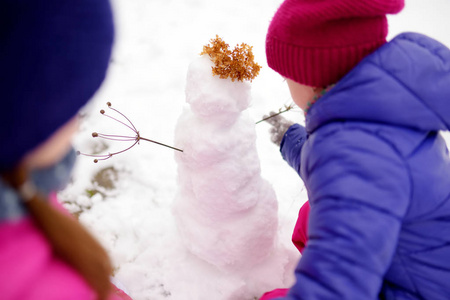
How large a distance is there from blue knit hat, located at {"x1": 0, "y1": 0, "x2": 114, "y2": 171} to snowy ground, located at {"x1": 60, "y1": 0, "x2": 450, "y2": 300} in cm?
28

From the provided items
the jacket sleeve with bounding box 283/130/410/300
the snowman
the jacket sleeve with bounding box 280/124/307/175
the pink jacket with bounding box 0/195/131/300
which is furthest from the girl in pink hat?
the pink jacket with bounding box 0/195/131/300

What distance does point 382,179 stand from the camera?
683mm

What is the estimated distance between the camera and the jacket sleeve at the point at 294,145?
1186 millimetres

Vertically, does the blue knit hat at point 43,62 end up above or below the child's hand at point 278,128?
above

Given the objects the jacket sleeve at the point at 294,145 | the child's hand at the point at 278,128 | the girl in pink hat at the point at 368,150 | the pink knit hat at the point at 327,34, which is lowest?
the child's hand at the point at 278,128

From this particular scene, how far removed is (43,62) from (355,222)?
2.04 feet

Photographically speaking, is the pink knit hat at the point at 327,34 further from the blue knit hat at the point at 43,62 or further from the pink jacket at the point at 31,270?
the pink jacket at the point at 31,270

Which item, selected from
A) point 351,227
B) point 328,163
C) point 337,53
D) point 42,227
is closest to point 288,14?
point 337,53

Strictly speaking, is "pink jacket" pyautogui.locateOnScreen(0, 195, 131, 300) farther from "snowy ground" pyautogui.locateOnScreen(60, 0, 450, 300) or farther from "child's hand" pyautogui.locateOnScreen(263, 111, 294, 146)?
"child's hand" pyautogui.locateOnScreen(263, 111, 294, 146)

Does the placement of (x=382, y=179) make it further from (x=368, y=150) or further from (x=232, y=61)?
(x=232, y=61)

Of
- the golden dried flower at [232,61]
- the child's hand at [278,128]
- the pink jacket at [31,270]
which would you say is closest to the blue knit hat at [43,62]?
the pink jacket at [31,270]

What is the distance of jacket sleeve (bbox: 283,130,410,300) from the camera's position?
66 cm

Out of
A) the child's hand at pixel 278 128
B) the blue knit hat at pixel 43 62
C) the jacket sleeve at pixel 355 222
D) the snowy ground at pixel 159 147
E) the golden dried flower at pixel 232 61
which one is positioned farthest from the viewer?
the child's hand at pixel 278 128

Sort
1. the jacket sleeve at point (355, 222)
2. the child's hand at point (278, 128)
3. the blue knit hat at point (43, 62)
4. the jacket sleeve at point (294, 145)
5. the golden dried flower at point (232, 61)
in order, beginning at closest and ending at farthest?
the blue knit hat at point (43, 62)
the jacket sleeve at point (355, 222)
the golden dried flower at point (232, 61)
the jacket sleeve at point (294, 145)
the child's hand at point (278, 128)
